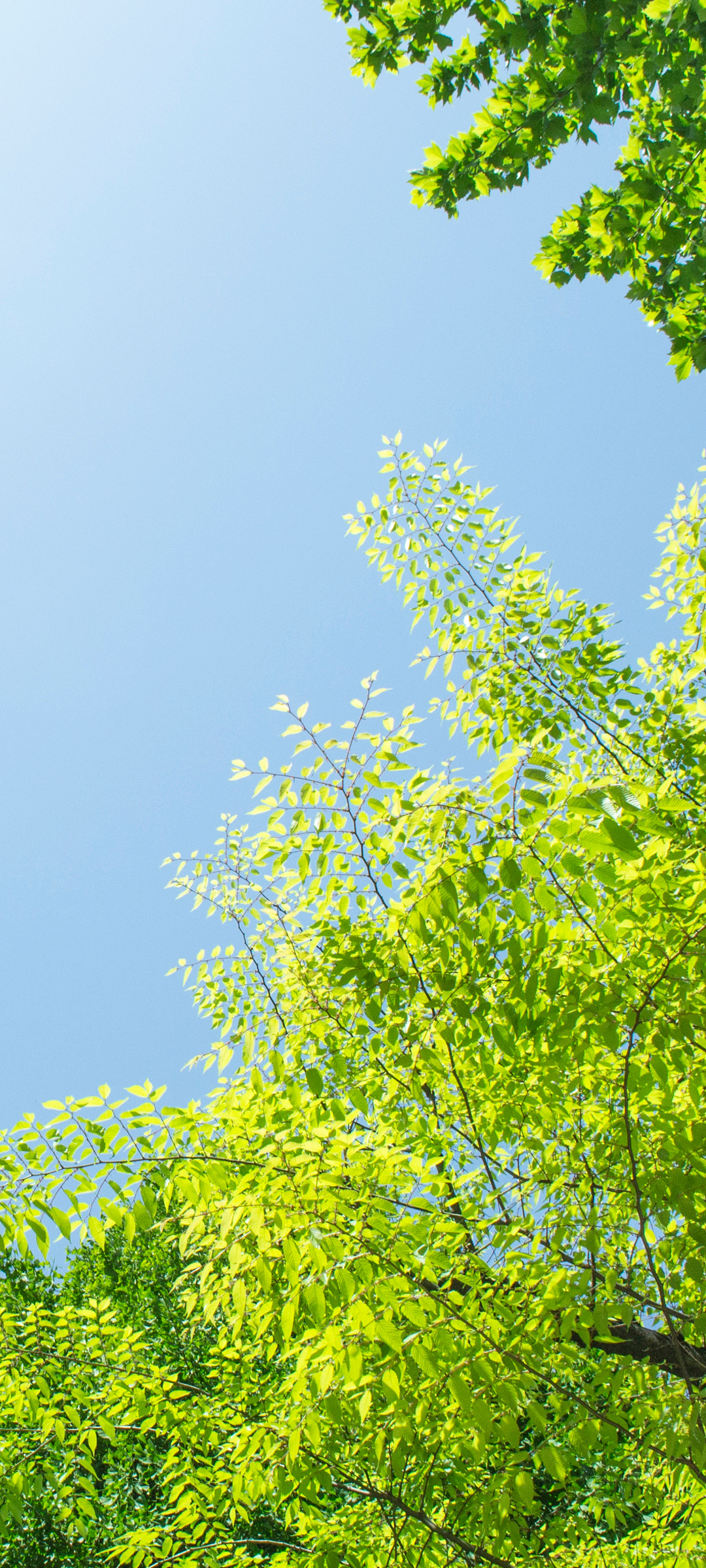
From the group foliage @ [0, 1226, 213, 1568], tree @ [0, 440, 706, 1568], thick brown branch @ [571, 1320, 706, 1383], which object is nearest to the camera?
tree @ [0, 440, 706, 1568]

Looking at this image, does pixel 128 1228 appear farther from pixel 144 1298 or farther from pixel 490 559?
pixel 144 1298

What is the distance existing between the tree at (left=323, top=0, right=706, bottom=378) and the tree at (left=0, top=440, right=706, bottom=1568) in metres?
1.27

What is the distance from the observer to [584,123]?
3627mm

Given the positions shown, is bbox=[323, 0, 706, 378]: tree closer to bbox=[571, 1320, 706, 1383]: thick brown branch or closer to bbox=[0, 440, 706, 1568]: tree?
bbox=[0, 440, 706, 1568]: tree

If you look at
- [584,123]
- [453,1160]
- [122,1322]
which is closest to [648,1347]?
[453,1160]

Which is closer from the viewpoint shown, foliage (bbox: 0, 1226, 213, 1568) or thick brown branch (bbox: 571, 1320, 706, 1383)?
thick brown branch (bbox: 571, 1320, 706, 1383)

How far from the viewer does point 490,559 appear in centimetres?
477

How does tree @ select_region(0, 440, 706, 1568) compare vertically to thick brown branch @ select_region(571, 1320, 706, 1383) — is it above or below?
above

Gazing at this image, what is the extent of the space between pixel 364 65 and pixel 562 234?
1326 mm

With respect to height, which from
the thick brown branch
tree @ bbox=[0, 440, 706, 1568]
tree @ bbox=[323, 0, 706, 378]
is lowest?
the thick brown branch

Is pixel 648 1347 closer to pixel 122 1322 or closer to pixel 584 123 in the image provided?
pixel 584 123

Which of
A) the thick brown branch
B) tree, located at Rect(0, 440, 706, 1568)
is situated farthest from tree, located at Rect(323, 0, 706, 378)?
the thick brown branch

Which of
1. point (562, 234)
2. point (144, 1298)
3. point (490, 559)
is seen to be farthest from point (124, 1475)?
point (562, 234)

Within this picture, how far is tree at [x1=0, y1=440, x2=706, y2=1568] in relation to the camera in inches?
84.4
